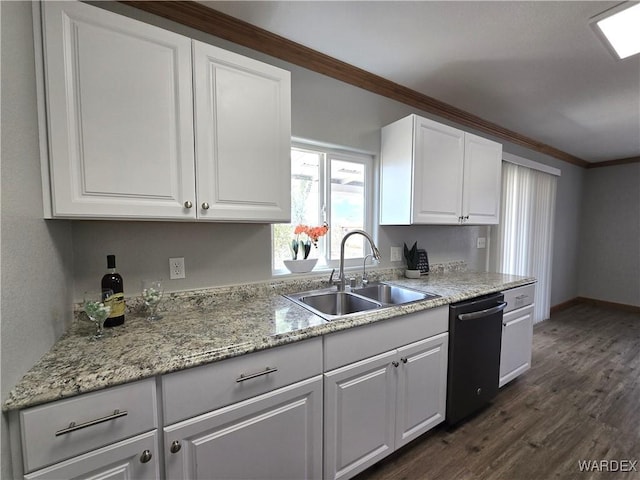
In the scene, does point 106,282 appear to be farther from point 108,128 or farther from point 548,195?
point 548,195

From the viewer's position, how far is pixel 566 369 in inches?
104

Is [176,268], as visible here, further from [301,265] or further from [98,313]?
[301,265]

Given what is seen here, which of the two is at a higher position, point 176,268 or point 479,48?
point 479,48

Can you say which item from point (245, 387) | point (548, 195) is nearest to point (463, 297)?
point (245, 387)

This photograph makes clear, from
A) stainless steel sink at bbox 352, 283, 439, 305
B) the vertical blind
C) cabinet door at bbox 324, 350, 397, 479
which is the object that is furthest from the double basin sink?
the vertical blind

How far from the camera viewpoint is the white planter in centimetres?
178

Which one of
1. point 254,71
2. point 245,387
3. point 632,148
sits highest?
point 632,148

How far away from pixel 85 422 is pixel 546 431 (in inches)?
101

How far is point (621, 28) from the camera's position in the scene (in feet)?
4.84

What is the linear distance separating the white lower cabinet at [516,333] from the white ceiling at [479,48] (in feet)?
5.36

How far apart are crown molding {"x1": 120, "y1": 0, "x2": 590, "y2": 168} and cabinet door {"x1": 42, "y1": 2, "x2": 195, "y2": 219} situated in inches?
16.9

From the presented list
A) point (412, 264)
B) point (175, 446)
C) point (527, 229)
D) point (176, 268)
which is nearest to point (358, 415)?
point (175, 446)

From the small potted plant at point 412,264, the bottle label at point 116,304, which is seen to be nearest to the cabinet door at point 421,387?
the small potted plant at point 412,264

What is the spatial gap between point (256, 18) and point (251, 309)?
158cm
